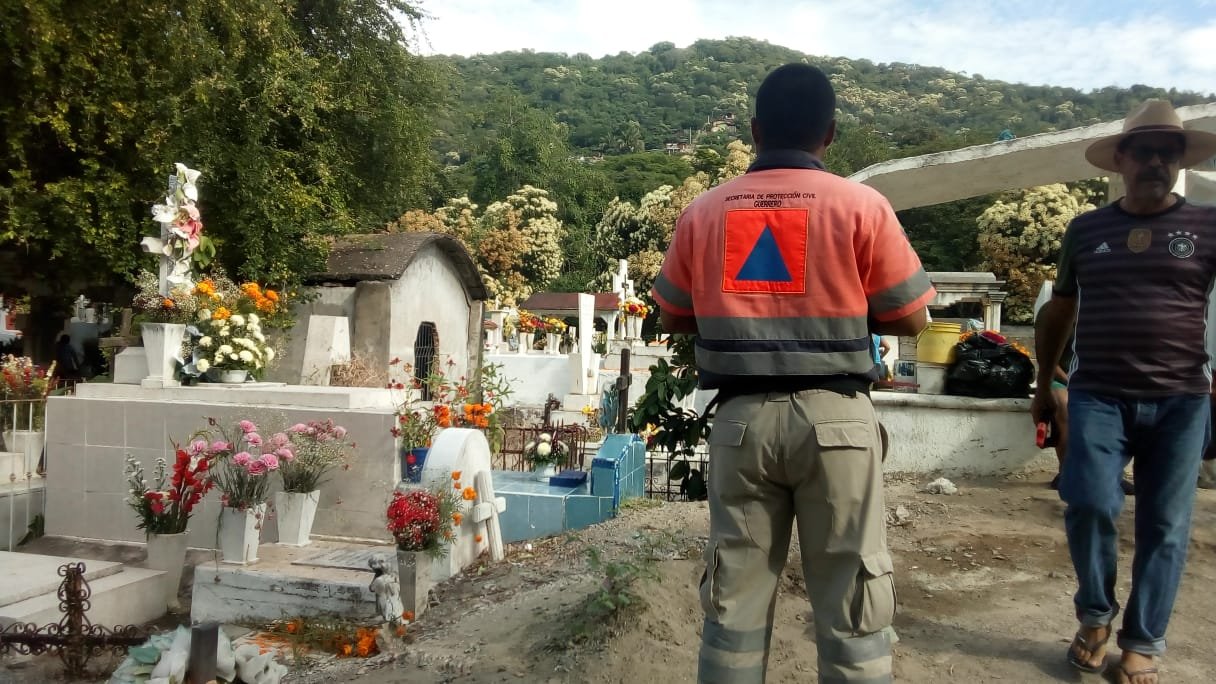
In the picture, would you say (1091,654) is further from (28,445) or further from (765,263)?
(28,445)

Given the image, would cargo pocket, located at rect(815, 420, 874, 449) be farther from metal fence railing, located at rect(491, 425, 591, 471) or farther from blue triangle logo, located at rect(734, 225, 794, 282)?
metal fence railing, located at rect(491, 425, 591, 471)

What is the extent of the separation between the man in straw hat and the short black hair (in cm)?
138

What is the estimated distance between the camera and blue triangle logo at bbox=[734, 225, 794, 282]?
7.25ft

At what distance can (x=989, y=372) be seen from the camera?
6.61m

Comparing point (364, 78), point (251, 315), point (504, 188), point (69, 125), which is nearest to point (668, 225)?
point (504, 188)

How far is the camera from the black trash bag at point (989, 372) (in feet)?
21.6

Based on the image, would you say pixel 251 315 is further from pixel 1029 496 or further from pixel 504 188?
pixel 504 188

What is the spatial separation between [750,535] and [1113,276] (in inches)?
70.2

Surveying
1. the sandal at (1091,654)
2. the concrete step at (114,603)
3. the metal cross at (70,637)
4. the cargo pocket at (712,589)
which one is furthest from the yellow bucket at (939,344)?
the concrete step at (114,603)

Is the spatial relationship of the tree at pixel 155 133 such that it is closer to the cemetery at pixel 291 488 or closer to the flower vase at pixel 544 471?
the cemetery at pixel 291 488

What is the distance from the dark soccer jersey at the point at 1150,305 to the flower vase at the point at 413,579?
3831mm

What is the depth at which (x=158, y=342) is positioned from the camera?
7.37m

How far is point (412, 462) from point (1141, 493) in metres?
5.24

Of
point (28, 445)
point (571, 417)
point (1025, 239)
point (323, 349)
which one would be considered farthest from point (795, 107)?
point (1025, 239)
